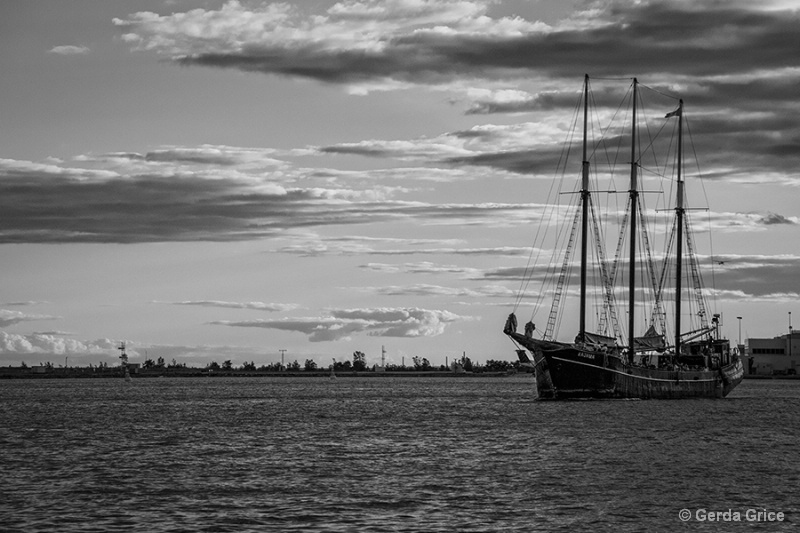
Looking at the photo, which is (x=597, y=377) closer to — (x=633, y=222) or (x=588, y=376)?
(x=588, y=376)

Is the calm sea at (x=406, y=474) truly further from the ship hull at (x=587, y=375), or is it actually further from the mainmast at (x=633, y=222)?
the mainmast at (x=633, y=222)

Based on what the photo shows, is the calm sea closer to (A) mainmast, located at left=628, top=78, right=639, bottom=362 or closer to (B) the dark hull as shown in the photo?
(B) the dark hull

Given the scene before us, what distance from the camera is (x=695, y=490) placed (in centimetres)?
5725

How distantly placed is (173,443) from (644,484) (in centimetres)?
4049

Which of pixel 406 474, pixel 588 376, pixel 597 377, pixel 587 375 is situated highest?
pixel 587 375

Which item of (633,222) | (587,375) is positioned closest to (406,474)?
(587,375)

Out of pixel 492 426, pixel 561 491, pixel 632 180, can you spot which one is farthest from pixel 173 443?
pixel 632 180

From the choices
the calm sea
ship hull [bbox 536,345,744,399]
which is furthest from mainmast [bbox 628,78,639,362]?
the calm sea

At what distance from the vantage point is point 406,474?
6388cm

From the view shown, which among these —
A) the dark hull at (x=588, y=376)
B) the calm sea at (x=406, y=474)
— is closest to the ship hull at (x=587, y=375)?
the dark hull at (x=588, y=376)

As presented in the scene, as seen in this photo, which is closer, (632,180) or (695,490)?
(695,490)

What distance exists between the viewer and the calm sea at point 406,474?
48812 mm

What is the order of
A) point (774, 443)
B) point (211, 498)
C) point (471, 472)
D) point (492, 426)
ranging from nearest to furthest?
point (211, 498), point (471, 472), point (774, 443), point (492, 426)

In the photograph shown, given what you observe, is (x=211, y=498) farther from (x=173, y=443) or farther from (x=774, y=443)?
(x=774, y=443)
